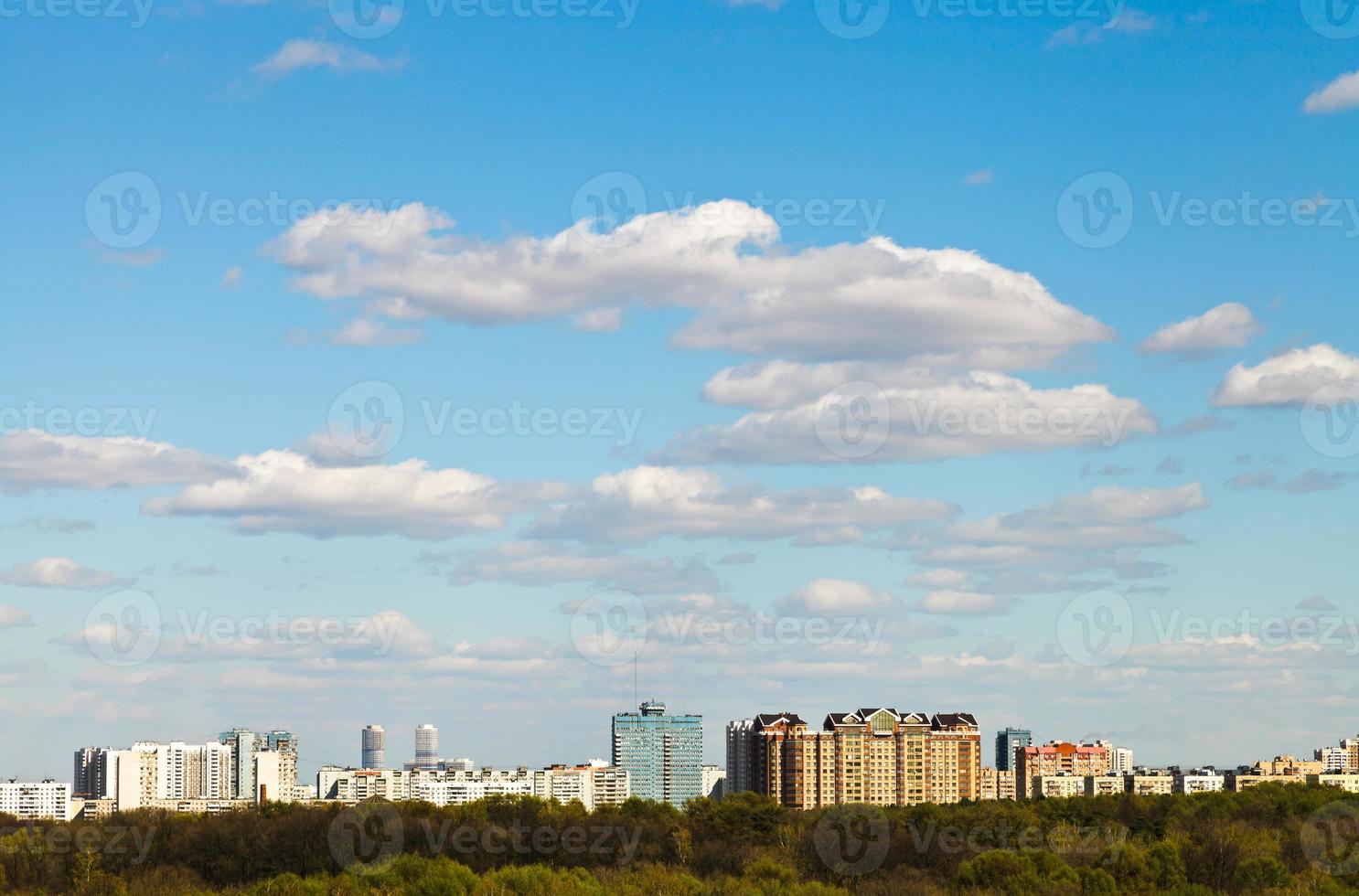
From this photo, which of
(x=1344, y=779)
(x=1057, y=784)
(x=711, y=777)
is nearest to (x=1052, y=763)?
(x=1057, y=784)

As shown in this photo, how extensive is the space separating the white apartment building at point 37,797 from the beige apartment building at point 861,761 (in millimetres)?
59957

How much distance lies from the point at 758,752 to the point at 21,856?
72.6 meters

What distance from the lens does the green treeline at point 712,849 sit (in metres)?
48.4

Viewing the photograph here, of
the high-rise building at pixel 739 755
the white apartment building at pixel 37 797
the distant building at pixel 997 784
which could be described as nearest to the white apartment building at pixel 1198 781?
the distant building at pixel 997 784

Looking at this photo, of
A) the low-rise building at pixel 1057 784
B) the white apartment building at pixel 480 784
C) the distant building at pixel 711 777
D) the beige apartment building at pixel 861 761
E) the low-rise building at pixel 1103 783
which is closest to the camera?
the beige apartment building at pixel 861 761

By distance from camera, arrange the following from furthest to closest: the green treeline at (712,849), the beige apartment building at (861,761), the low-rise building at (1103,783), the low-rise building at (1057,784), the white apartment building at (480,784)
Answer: the white apartment building at (480,784), the low-rise building at (1057,784), the low-rise building at (1103,783), the beige apartment building at (861,761), the green treeline at (712,849)

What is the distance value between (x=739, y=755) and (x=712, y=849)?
7256 centimetres

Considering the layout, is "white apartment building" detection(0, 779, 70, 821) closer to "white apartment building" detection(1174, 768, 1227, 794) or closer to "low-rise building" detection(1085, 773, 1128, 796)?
"low-rise building" detection(1085, 773, 1128, 796)

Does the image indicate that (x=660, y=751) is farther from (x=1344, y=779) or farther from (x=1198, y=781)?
(x=1344, y=779)

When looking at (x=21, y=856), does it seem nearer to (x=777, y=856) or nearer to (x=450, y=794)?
(x=777, y=856)

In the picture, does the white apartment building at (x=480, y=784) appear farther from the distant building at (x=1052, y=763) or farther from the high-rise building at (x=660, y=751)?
the distant building at (x=1052, y=763)

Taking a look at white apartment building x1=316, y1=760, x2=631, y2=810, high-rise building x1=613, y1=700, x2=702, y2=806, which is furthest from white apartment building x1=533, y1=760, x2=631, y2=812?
high-rise building x1=613, y1=700, x2=702, y2=806

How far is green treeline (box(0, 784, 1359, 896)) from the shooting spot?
48.4 metres

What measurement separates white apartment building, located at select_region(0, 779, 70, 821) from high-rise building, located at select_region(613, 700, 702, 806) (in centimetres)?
5134
